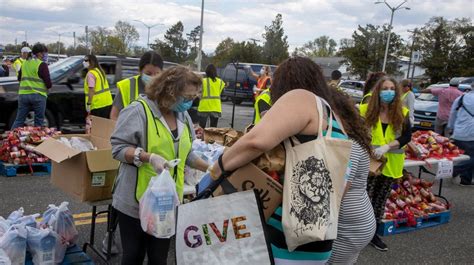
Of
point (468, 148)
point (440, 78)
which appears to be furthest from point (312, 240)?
point (440, 78)

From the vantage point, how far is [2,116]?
8.65 meters

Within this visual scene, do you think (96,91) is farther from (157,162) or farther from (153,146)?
(157,162)

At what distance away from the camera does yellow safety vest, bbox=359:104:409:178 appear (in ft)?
14.6

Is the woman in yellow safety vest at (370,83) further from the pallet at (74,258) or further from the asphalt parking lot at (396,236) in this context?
the pallet at (74,258)

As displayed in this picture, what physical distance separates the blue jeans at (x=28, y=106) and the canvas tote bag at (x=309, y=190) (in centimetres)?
720

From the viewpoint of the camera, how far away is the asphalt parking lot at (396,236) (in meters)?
4.57

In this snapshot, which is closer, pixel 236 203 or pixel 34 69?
pixel 236 203

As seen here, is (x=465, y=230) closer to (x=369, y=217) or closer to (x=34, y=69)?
(x=369, y=217)

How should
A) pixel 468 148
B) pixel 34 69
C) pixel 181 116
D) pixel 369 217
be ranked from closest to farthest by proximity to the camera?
pixel 369 217, pixel 181 116, pixel 468 148, pixel 34 69

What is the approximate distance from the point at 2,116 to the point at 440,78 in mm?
42077

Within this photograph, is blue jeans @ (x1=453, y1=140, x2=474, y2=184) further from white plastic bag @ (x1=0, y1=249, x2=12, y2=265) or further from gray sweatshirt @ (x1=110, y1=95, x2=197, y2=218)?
white plastic bag @ (x1=0, y1=249, x2=12, y2=265)

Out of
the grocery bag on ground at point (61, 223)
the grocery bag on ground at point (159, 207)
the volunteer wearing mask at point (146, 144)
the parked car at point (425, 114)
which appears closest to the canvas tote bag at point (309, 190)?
the grocery bag on ground at point (159, 207)

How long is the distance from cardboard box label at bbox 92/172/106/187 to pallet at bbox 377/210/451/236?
3262 millimetres

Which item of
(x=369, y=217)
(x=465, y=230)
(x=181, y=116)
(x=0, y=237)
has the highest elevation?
(x=181, y=116)
